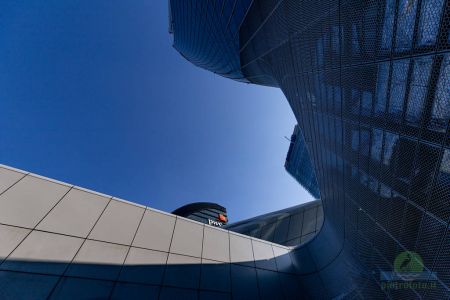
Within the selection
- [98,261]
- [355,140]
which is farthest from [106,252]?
[355,140]

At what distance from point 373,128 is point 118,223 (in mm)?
10448

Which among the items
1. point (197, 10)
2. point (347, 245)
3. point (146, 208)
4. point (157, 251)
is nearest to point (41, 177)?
point (146, 208)

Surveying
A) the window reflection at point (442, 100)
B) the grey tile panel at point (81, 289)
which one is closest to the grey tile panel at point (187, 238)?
the grey tile panel at point (81, 289)

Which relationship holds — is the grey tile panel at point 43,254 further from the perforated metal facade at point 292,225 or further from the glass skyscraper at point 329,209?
the perforated metal facade at point 292,225

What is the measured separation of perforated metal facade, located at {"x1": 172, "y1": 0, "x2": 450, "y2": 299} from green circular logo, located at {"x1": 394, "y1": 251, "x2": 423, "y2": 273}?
200 millimetres

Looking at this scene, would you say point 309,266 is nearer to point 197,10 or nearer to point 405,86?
point 405,86

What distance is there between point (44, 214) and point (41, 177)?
182 centimetres

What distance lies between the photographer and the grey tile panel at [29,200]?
8791 mm

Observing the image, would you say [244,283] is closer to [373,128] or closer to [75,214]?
[75,214]

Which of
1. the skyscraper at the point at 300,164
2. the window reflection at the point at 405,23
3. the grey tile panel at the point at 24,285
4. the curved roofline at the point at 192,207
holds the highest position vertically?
the skyscraper at the point at 300,164

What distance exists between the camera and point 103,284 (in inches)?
358

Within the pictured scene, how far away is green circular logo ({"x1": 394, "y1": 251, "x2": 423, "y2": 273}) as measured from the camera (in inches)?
275

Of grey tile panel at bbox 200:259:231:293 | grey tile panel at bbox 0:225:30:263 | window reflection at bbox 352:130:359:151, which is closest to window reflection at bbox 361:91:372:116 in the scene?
window reflection at bbox 352:130:359:151

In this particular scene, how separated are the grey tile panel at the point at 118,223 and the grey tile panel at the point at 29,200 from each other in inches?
75.4
